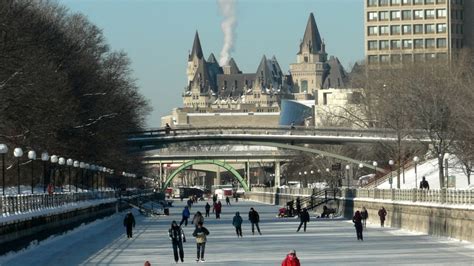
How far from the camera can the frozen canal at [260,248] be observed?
54.9 meters

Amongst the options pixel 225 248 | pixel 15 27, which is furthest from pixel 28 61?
pixel 225 248

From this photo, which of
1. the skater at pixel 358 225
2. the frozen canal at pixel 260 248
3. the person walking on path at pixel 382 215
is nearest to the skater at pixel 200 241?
the frozen canal at pixel 260 248

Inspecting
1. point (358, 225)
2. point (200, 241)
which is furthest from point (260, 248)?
point (200, 241)

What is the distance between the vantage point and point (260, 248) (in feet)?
209

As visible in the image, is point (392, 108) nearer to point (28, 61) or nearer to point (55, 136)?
point (55, 136)

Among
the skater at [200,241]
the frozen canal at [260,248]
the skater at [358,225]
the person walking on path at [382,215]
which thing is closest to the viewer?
the frozen canal at [260,248]

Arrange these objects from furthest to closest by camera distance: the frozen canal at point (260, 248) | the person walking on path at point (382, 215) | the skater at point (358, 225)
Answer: the person walking on path at point (382, 215), the skater at point (358, 225), the frozen canal at point (260, 248)

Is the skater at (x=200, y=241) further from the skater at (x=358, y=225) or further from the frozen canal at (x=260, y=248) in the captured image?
the skater at (x=358, y=225)

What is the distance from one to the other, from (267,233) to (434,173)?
137 ft

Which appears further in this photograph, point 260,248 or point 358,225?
point 358,225

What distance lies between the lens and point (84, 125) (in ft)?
360

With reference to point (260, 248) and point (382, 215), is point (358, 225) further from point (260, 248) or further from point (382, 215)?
point (382, 215)

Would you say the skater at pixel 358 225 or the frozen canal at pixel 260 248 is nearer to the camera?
the frozen canal at pixel 260 248

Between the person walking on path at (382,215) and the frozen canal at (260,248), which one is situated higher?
the person walking on path at (382,215)
